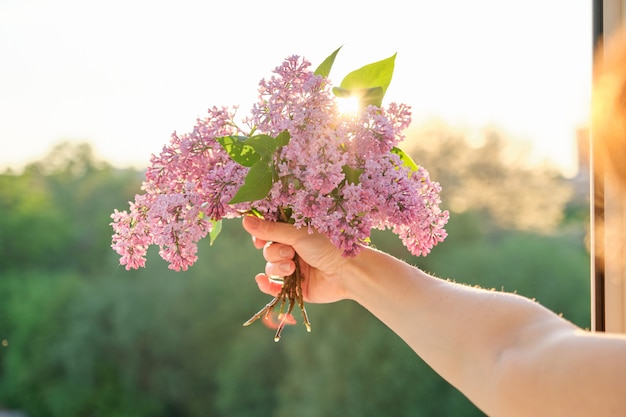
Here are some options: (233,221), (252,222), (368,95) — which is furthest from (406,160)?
(233,221)

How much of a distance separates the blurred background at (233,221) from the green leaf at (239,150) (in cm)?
222

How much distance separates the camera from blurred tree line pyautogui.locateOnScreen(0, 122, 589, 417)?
168 inches

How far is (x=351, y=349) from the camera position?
171 inches

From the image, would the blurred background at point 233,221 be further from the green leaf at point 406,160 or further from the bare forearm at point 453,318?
the bare forearm at point 453,318

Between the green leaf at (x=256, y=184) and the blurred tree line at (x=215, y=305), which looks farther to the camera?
the blurred tree line at (x=215, y=305)

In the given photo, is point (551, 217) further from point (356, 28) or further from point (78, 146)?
point (78, 146)

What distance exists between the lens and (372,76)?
0.80m

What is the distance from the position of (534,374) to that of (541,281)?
13.4ft

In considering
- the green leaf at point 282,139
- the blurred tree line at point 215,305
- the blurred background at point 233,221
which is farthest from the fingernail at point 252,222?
the blurred tree line at point 215,305

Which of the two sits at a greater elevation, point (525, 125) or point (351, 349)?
point (525, 125)

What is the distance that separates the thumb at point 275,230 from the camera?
0.76m

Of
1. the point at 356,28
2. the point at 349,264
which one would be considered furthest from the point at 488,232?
the point at 349,264

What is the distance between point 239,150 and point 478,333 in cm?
31

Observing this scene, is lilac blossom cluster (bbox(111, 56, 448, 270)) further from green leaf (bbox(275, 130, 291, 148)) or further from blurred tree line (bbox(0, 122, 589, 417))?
blurred tree line (bbox(0, 122, 589, 417))
